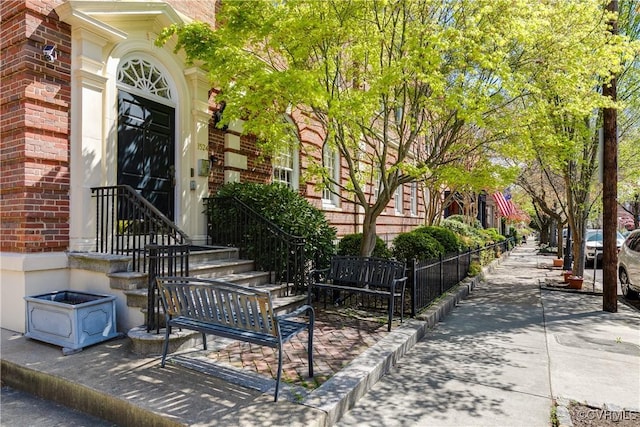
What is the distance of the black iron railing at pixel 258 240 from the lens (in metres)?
7.16

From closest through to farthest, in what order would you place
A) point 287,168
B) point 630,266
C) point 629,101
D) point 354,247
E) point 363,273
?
point 363,273 < point 354,247 < point 630,266 < point 629,101 < point 287,168

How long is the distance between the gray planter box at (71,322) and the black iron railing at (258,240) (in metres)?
2.85

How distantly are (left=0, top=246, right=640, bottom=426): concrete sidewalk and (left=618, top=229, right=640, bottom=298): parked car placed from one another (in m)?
4.18

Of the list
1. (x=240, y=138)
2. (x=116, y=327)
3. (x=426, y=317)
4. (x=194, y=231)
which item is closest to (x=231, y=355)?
(x=116, y=327)

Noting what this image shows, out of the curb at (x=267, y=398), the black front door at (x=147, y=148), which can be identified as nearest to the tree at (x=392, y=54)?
the black front door at (x=147, y=148)

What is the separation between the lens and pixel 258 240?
7.50 metres

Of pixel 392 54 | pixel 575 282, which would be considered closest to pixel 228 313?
pixel 392 54

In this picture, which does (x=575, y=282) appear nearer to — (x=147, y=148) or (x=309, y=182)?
(x=309, y=182)

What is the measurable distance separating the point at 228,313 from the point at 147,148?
458cm

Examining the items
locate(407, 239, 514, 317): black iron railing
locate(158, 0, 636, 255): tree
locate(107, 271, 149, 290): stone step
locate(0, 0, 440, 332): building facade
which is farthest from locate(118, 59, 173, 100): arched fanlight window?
locate(407, 239, 514, 317): black iron railing

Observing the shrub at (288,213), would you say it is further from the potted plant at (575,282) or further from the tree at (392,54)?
the potted plant at (575,282)

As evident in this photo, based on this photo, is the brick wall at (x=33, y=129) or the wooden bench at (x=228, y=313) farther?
the brick wall at (x=33, y=129)

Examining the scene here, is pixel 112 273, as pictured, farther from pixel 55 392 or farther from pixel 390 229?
pixel 390 229

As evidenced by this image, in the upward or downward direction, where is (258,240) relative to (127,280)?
upward
